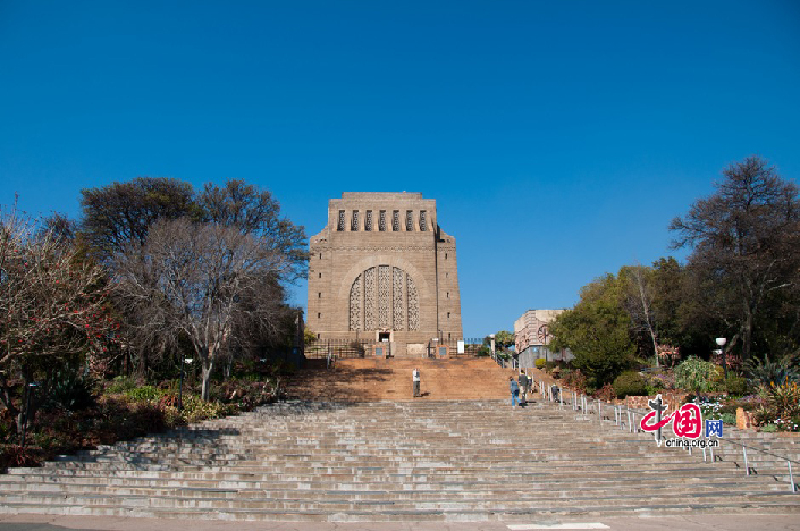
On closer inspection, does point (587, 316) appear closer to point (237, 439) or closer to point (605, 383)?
point (605, 383)

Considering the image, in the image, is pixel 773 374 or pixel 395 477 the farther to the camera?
pixel 773 374

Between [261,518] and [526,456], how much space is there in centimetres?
648

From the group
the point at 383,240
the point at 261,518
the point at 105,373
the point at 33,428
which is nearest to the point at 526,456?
the point at 261,518

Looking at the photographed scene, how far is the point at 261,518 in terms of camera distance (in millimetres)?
10641

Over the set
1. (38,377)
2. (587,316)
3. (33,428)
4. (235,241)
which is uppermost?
(235,241)

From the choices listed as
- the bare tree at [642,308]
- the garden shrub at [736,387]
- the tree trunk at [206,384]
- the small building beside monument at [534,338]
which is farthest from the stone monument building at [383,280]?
the garden shrub at [736,387]

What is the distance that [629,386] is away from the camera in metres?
22.0

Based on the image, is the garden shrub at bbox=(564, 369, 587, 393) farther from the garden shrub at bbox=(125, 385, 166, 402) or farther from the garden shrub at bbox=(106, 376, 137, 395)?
the garden shrub at bbox=(106, 376, 137, 395)

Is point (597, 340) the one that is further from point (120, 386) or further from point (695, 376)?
point (120, 386)

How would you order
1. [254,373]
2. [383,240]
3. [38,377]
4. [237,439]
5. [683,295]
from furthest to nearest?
[383,240], [683,295], [254,373], [38,377], [237,439]

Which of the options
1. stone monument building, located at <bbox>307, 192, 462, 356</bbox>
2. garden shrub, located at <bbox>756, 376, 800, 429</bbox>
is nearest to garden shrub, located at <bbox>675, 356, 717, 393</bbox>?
garden shrub, located at <bbox>756, 376, 800, 429</bbox>

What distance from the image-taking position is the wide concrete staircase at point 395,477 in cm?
1104

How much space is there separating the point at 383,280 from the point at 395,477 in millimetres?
31000

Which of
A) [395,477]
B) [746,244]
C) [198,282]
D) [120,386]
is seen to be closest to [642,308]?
[746,244]
